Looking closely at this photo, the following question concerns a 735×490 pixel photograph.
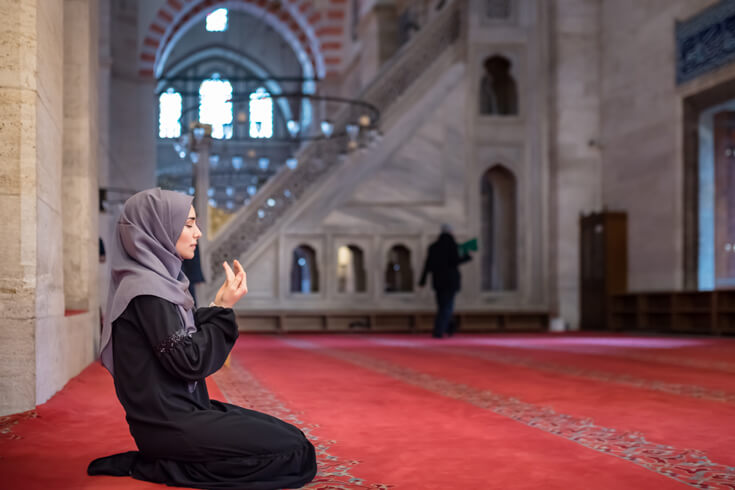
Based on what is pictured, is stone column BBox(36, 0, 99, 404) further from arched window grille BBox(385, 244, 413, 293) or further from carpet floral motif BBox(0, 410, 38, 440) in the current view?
arched window grille BBox(385, 244, 413, 293)

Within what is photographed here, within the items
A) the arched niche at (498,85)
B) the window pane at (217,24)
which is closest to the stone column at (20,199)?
the arched niche at (498,85)

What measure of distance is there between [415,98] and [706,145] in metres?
3.99

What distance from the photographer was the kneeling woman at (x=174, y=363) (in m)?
2.05

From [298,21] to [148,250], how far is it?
16.1 metres

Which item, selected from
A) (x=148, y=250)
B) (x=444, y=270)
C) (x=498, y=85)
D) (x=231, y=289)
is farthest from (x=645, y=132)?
(x=148, y=250)

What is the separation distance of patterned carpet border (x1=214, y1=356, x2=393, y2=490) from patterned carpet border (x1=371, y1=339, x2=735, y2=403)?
6.17 ft

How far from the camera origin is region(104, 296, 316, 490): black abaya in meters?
2.05

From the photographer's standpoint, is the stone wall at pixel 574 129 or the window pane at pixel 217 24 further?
the window pane at pixel 217 24

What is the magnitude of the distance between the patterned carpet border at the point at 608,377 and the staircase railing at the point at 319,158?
4.62 meters

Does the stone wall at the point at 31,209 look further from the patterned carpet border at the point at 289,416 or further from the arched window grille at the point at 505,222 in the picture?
the arched window grille at the point at 505,222

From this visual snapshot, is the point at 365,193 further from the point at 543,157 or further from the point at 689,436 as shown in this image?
the point at 689,436

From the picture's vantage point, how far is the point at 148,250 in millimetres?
2086

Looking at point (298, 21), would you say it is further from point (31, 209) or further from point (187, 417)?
point (187, 417)

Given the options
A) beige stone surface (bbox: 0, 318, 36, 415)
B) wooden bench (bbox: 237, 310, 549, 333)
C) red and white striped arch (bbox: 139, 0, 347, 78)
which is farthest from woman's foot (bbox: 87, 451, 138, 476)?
red and white striped arch (bbox: 139, 0, 347, 78)
